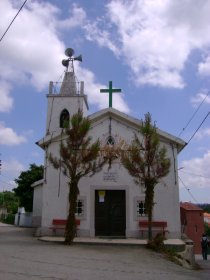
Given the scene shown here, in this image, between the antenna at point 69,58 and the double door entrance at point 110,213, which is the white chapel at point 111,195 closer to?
the double door entrance at point 110,213

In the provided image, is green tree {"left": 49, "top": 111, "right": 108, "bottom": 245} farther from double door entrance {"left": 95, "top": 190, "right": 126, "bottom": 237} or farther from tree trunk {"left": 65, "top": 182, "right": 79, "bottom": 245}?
double door entrance {"left": 95, "top": 190, "right": 126, "bottom": 237}

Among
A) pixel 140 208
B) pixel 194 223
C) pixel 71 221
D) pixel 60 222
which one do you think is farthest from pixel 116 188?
pixel 194 223

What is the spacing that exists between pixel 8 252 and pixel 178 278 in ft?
18.9

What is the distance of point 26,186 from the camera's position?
40531 millimetres

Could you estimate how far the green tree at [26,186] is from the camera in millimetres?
40125

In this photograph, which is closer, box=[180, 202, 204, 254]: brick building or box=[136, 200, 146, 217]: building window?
box=[136, 200, 146, 217]: building window

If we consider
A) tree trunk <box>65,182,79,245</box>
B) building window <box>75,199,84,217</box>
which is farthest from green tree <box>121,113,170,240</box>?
building window <box>75,199,84,217</box>

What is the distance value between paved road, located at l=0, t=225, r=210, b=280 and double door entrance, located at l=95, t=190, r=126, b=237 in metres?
4.34

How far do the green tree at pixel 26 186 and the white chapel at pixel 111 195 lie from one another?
19.3 metres

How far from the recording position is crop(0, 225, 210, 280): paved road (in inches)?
395

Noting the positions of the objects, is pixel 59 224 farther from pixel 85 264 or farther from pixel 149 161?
pixel 85 264

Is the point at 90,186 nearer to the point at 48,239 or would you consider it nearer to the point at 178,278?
the point at 48,239

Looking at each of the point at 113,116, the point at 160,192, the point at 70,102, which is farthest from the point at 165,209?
the point at 70,102

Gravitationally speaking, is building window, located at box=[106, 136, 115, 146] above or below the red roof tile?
above
